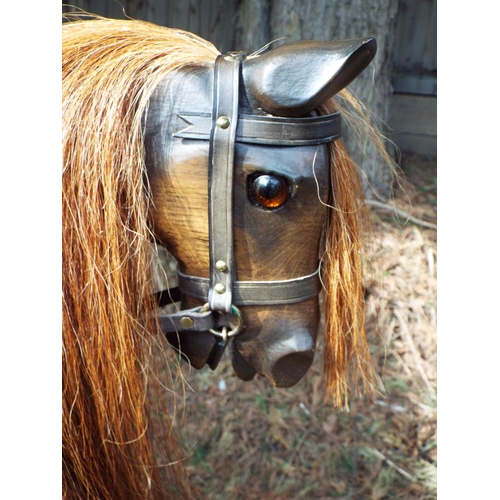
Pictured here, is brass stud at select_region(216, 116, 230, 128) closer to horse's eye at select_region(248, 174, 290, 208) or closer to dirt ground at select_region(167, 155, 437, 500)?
horse's eye at select_region(248, 174, 290, 208)

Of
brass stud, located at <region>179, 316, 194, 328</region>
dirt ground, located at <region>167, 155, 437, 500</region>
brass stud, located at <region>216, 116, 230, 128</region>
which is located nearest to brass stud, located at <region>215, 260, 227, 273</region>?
brass stud, located at <region>179, 316, 194, 328</region>

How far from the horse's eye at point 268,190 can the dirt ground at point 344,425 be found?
3.48ft

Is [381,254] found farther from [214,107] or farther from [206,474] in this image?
[214,107]

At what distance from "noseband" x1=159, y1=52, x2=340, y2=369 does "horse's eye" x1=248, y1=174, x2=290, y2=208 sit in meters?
0.04

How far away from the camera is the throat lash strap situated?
85cm

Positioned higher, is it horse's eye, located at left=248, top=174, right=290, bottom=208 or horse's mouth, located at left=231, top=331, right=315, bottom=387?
horse's eye, located at left=248, top=174, right=290, bottom=208

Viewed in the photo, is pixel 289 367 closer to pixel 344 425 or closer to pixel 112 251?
pixel 112 251

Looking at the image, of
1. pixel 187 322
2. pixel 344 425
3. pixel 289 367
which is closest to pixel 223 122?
pixel 187 322

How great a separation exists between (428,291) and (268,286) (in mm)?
1441

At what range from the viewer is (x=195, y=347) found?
1023 millimetres

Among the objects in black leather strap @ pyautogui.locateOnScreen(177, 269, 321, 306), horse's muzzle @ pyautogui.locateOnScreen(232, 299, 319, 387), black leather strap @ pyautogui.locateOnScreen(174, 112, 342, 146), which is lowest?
horse's muzzle @ pyautogui.locateOnScreen(232, 299, 319, 387)

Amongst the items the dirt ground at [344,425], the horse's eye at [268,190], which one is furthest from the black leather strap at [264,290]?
the dirt ground at [344,425]

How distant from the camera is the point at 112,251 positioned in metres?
0.86

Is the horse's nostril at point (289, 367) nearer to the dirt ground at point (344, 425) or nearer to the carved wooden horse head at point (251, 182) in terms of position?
the carved wooden horse head at point (251, 182)
